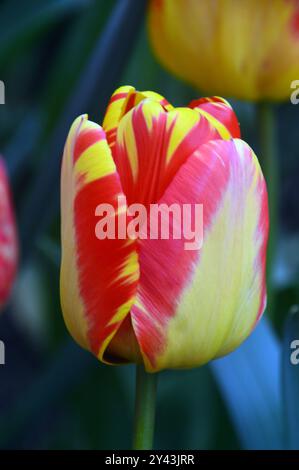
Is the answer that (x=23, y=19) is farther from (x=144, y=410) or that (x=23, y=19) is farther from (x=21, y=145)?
(x=144, y=410)

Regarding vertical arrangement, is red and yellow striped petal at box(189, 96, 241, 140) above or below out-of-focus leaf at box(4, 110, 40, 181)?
below

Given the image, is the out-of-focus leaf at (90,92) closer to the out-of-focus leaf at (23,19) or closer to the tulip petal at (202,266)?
the out-of-focus leaf at (23,19)

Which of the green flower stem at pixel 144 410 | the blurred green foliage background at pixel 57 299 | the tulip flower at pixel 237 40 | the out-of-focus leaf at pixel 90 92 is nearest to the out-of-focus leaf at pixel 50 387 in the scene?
the blurred green foliage background at pixel 57 299

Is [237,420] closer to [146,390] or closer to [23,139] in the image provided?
[146,390]

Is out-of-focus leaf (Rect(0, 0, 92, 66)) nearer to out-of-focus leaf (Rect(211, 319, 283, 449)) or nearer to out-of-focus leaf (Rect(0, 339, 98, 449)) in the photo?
out-of-focus leaf (Rect(0, 339, 98, 449))

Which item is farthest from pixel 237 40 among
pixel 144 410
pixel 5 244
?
pixel 144 410

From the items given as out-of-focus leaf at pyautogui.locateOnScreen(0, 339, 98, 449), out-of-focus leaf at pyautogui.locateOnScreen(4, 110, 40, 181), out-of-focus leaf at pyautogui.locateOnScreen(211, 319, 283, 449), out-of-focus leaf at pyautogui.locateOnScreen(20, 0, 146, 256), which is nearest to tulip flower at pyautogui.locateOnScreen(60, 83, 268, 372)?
out-of-focus leaf at pyautogui.locateOnScreen(211, 319, 283, 449)

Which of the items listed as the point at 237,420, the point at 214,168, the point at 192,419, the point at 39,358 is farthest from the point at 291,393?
the point at 39,358
